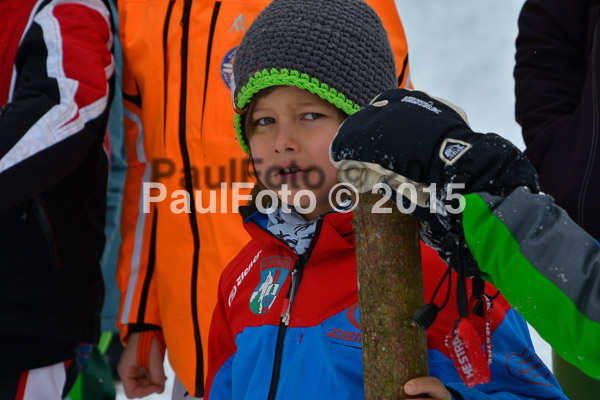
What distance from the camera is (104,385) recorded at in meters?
2.64

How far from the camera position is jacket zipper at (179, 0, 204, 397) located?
2244 millimetres

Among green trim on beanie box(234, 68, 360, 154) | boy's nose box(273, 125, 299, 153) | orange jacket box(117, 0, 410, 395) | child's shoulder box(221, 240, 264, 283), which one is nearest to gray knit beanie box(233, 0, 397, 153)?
green trim on beanie box(234, 68, 360, 154)

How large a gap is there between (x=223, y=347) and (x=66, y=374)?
81cm

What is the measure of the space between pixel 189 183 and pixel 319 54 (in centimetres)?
88

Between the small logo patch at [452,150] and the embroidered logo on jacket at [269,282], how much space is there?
696mm

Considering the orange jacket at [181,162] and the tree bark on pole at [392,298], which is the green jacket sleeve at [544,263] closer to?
the tree bark on pole at [392,298]

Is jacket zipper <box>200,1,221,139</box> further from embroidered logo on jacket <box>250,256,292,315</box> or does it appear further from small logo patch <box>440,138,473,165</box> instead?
small logo patch <box>440,138,473,165</box>

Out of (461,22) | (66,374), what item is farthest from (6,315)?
(461,22)

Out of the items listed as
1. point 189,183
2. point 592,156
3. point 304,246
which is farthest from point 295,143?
point 189,183

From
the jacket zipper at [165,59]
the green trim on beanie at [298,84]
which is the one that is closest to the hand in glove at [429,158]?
the green trim on beanie at [298,84]

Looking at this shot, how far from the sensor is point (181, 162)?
2.34m

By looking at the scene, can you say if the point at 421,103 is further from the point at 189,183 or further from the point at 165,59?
the point at 165,59

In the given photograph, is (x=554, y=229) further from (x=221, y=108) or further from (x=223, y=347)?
(x=221, y=108)

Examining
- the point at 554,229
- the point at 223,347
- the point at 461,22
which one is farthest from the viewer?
the point at 461,22
